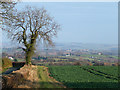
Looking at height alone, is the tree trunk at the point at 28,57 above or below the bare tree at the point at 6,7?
below

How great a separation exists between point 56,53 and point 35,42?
1936 millimetres

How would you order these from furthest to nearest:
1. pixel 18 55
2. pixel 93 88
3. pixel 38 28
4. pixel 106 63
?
1. pixel 106 63
2. pixel 38 28
3. pixel 18 55
4. pixel 93 88

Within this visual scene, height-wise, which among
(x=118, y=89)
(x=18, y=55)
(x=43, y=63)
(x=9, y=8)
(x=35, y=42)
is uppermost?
(x=9, y=8)

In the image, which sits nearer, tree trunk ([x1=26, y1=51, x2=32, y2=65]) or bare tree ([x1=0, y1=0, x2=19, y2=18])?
bare tree ([x1=0, y1=0, x2=19, y2=18])

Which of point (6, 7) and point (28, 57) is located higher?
point (6, 7)

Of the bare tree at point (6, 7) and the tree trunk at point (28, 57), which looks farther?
the tree trunk at point (28, 57)

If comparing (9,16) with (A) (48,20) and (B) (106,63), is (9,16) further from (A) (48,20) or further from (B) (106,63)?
(B) (106,63)

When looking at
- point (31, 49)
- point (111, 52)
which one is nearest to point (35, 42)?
point (31, 49)

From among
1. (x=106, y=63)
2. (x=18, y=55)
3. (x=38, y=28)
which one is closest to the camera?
(x=18, y=55)

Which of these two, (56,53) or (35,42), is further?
(35,42)

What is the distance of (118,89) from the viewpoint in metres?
5.08

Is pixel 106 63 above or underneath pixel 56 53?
underneath

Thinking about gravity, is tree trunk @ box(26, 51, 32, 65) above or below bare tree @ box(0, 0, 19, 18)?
below

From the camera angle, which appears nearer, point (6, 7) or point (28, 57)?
point (6, 7)
